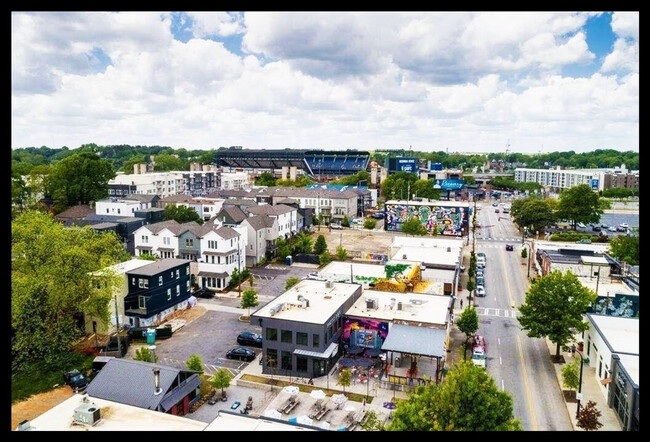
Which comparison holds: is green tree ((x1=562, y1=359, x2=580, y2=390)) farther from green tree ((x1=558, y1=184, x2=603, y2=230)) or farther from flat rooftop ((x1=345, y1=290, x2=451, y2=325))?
green tree ((x1=558, y1=184, x2=603, y2=230))

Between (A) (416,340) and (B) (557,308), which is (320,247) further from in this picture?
(B) (557,308)

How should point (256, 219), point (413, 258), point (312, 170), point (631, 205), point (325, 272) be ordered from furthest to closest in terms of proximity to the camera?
point (312, 170) < point (631, 205) < point (256, 219) < point (413, 258) < point (325, 272)

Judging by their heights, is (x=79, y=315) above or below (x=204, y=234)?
below

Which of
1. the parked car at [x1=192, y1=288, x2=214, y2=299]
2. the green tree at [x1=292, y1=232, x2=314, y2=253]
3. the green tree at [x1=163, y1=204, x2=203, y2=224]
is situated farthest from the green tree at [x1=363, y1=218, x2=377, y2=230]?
the parked car at [x1=192, y1=288, x2=214, y2=299]

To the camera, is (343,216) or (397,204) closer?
(397,204)

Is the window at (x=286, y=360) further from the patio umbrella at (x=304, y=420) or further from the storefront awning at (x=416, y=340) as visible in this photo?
the patio umbrella at (x=304, y=420)

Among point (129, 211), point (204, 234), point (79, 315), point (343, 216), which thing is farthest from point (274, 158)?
point (79, 315)

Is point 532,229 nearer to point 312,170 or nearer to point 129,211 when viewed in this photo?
point 129,211

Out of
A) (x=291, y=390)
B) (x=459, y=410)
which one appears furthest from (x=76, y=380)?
(x=459, y=410)
